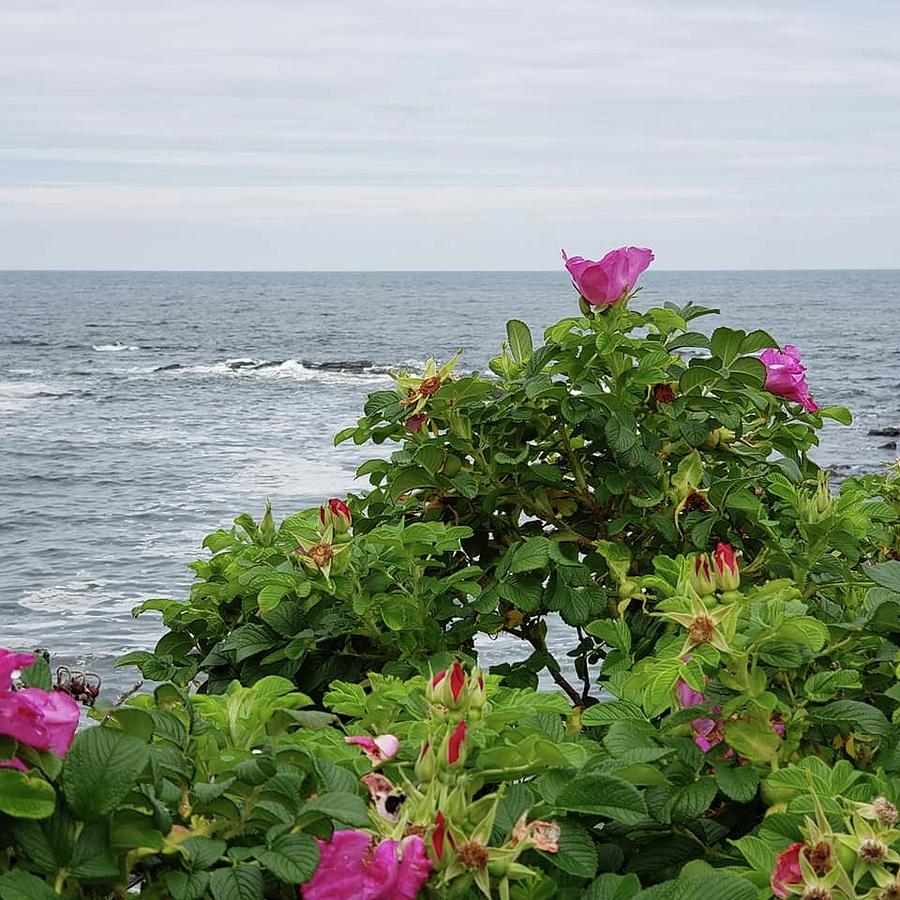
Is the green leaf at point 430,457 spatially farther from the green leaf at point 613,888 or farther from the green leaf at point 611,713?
the green leaf at point 613,888

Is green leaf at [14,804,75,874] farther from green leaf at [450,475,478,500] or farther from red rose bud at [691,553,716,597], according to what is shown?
green leaf at [450,475,478,500]

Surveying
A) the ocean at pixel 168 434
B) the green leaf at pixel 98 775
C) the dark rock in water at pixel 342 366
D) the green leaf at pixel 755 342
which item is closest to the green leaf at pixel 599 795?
the green leaf at pixel 98 775

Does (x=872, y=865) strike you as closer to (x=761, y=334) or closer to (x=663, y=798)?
(x=663, y=798)

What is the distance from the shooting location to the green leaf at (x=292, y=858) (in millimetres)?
1106

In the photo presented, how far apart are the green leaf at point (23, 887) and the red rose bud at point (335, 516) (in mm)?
1057

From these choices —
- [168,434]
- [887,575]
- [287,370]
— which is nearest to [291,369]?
[287,370]

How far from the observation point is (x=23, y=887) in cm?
101

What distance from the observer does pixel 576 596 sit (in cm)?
230

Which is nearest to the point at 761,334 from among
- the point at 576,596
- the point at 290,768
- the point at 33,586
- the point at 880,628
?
the point at 576,596

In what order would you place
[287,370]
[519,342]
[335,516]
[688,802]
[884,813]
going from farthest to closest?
[287,370], [519,342], [335,516], [688,802], [884,813]

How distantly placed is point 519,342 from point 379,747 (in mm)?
1498

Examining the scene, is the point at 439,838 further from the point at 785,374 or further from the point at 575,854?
the point at 785,374

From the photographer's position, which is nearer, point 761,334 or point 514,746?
point 514,746

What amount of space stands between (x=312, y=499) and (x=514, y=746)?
15.2 m
